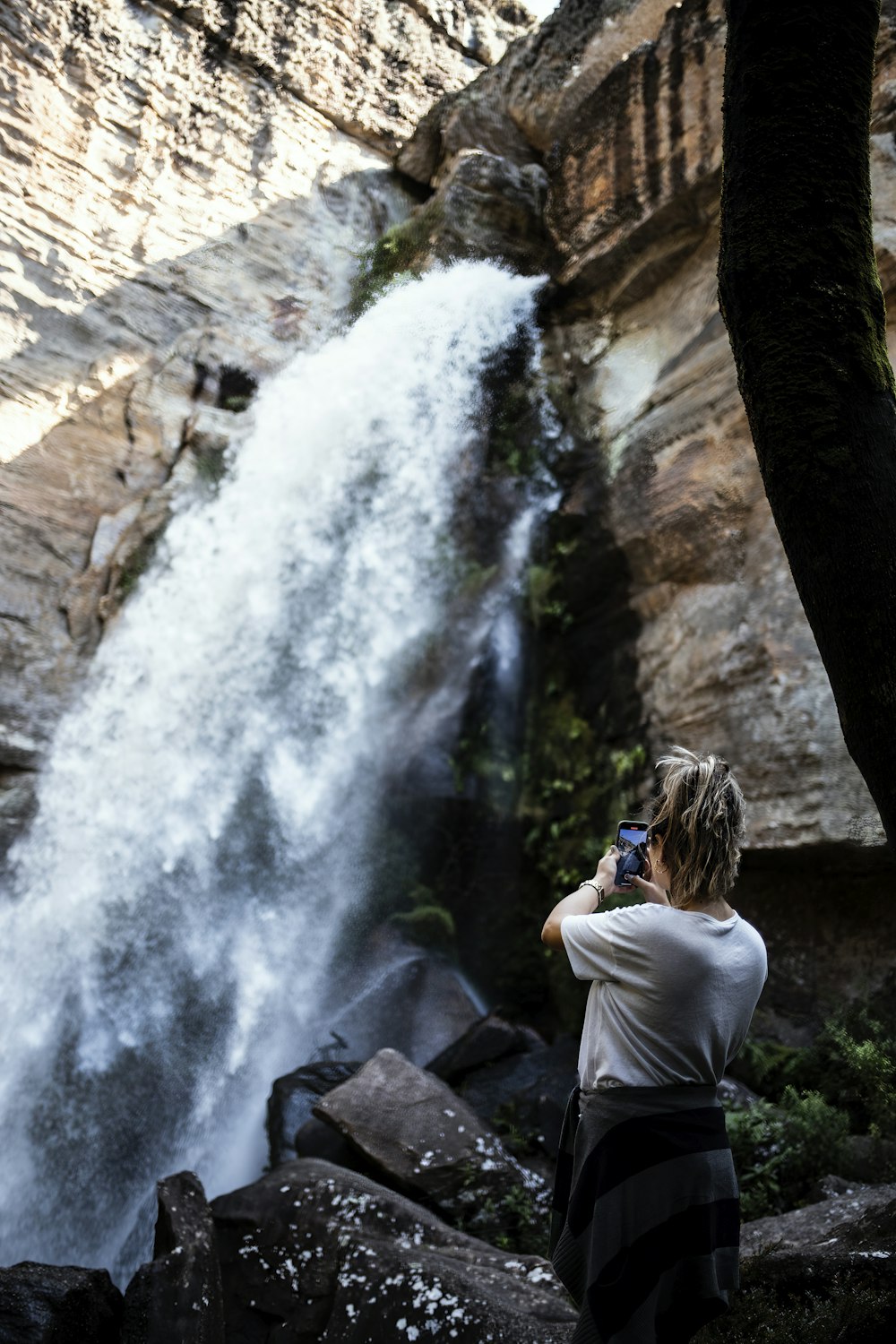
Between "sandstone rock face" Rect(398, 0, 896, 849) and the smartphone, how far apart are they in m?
3.97

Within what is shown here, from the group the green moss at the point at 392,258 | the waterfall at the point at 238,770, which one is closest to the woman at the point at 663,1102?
the waterfall at the point at 238,770

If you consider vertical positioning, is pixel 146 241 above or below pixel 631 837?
above

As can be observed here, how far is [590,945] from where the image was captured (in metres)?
2.30

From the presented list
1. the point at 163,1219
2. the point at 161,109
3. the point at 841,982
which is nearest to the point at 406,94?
the point at 161,109

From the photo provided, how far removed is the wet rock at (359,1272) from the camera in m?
3.70

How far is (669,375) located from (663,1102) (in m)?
7.90

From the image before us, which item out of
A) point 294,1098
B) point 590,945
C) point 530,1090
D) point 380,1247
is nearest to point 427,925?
point 530,1090

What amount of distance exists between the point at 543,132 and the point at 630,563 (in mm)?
6600

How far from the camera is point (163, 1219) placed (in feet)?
14.6

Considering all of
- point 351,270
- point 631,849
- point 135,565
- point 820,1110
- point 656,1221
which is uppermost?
point 351,270

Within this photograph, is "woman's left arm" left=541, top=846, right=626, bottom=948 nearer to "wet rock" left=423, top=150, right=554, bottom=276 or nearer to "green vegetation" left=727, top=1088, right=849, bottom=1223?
"green vegetation" left=727, top=1088, right=849, bottom=1223

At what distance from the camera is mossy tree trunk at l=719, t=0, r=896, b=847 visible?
88.9 inches

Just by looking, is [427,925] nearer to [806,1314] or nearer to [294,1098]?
[294,1098]

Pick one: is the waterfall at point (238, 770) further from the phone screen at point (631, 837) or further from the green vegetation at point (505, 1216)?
the phone screen at point (631, 837)
